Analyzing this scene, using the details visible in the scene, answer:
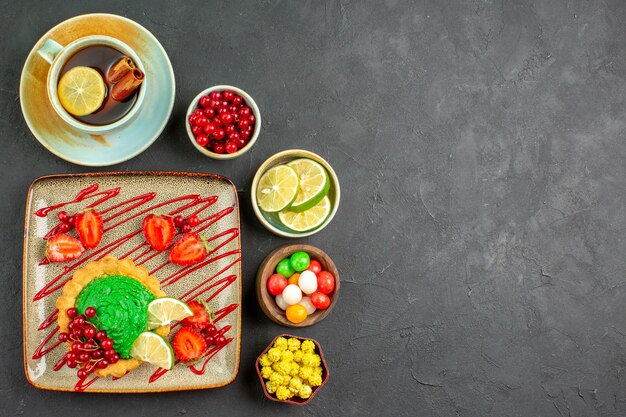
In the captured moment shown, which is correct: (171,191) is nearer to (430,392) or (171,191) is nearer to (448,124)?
(448,124)

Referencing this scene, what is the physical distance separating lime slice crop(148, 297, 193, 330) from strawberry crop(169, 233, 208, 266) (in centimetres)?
→ 18

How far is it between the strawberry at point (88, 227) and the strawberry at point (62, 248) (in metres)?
0.04

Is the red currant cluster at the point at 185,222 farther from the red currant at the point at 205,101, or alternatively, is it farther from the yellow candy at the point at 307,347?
the yellow candy at the point at 307,347

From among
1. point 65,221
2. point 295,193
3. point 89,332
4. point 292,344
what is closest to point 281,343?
point 292,344

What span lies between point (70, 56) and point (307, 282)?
4.60 ft

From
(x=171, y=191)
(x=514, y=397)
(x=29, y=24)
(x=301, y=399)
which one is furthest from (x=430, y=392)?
(x=29, y=24)

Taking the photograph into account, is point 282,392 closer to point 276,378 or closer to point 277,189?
point 276,378

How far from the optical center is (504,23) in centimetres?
314

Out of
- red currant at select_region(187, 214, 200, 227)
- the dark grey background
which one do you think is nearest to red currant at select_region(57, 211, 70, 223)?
the dark grey background

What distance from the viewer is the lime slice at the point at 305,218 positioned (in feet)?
9.27

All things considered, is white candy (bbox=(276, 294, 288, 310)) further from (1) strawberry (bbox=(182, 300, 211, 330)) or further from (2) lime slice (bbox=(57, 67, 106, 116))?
(2) lime slice (bbox=(57, 67, 106, 116))

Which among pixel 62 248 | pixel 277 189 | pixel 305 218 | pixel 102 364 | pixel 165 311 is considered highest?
pixel 277 189

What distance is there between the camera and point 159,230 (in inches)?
108

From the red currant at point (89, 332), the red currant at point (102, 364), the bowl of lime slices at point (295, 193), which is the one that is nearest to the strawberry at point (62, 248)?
the red currant at point (89, 332)
